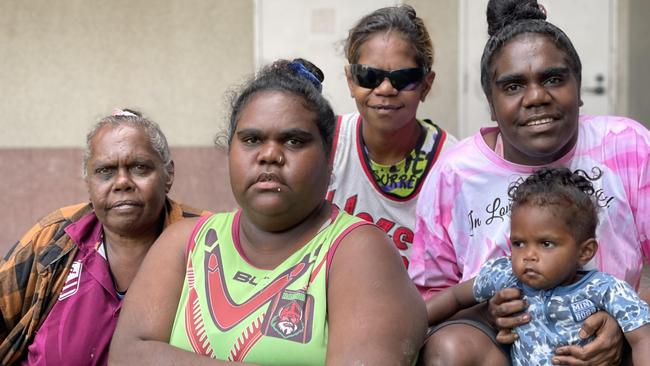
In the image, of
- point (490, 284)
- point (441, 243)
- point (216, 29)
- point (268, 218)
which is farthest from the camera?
point (216, 29)

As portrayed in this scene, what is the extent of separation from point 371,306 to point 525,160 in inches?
39.0

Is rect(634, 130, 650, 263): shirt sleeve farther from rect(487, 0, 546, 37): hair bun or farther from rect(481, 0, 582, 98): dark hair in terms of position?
rect(487, 0, 546, 37): hair bun

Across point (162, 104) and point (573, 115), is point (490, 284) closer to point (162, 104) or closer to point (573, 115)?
point (573, 115)

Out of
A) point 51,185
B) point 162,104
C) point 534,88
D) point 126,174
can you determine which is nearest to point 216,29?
point 162,104

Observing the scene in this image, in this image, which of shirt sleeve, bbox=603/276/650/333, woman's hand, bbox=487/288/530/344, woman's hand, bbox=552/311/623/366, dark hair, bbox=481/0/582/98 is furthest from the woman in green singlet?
dark hair, bbox=481/0/582/98

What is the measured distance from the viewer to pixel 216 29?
6855 mm

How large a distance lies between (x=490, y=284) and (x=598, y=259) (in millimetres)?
405

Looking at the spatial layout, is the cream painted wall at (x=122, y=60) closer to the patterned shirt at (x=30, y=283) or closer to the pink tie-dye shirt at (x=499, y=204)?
the patterned shirt at (x=30, y=283)

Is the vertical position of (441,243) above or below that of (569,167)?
below

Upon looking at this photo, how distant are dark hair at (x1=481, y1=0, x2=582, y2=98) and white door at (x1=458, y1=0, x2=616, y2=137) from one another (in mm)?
3437

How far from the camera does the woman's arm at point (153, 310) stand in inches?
103

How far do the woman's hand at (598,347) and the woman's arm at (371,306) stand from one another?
47 centimetres

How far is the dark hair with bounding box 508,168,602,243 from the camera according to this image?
2.75 meters

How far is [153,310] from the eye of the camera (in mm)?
2678
